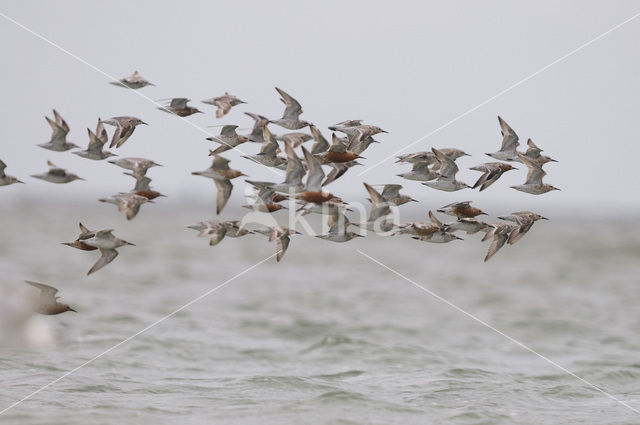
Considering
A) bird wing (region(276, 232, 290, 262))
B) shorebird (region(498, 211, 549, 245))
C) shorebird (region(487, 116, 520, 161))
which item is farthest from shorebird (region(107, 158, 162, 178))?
shorebird (region(498, 211, 549, 245))

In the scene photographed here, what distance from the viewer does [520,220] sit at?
1134 cm

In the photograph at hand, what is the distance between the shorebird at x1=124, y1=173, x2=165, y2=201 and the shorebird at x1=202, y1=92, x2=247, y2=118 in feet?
4.30

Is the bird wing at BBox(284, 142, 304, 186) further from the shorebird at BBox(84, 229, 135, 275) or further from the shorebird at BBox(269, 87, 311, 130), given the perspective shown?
the shorebird at BBox(84, 229, 135, 275)

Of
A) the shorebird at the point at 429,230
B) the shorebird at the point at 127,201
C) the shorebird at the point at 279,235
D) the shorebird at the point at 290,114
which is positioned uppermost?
the shorebird at the point at 290,114

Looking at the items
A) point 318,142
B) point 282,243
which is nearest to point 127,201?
point 282,243

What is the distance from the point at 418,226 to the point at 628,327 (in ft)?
51.2

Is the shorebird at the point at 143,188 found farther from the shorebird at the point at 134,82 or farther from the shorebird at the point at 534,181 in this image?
the shorebird at the point at 534,181

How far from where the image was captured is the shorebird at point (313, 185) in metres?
10.6

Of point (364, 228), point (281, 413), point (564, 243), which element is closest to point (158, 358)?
point (281, 413)

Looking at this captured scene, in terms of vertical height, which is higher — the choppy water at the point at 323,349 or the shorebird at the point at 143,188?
the shorebird at the point at 143,188

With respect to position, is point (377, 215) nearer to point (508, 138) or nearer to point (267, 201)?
point (267, 201)

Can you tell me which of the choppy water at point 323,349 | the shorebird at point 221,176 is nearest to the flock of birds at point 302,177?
the shorebird at point 221,176

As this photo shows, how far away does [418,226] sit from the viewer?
11.3 meters

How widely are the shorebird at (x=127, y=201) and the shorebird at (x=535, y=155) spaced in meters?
4.73
